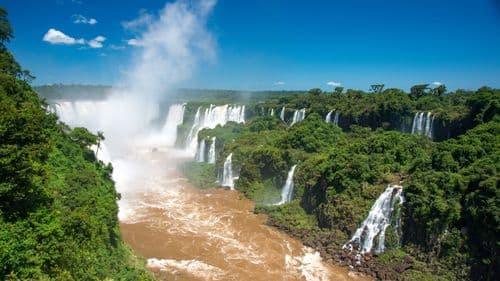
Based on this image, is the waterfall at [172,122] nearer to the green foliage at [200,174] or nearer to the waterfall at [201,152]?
the waterfall at [201,152]

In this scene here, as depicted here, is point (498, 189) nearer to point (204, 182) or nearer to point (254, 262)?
point (254, 262)

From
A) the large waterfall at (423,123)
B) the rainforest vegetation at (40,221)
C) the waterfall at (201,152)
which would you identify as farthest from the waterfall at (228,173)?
the large waterfall at (423,123)

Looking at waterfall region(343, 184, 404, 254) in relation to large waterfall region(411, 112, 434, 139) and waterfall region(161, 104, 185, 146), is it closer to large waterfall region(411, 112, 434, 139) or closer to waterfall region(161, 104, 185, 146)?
large waterfall region(411, 112, 434, 139)

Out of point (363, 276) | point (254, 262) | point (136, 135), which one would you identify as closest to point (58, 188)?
point (254, 262)

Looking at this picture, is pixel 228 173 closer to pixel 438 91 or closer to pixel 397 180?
pixel 397 180

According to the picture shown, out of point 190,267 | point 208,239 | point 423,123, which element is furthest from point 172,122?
point 190,267
